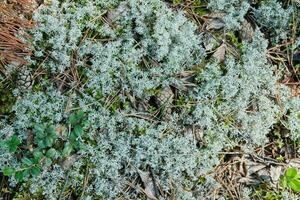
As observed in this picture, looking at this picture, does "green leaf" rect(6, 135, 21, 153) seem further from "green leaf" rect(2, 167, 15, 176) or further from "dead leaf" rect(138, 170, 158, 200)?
"dead leaf" rect(138, 170, 158, 200)

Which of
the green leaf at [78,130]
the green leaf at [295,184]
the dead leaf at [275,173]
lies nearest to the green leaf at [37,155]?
the green leaf at [78,130]

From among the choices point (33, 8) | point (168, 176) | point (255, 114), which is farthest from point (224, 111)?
point (33, 8)

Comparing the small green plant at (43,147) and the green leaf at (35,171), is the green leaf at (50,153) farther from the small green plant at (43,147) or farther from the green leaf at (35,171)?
the green leaf at (35,171)

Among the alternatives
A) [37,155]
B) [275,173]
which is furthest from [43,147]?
[275,173]

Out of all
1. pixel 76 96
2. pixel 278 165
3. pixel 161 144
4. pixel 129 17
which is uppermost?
pixel 129 17

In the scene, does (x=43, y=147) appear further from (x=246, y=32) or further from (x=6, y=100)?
(x=246, y=32)

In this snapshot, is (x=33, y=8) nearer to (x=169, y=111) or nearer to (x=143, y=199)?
(x=169, y=111)

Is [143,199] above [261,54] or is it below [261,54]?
below
